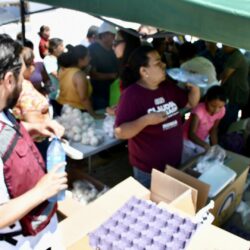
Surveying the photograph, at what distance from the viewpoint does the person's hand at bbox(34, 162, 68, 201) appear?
4.74ft

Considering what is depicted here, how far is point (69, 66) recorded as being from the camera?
3.55 metres

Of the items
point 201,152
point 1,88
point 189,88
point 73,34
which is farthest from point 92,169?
point 73,34

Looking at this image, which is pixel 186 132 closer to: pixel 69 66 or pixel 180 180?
pixel 180 180

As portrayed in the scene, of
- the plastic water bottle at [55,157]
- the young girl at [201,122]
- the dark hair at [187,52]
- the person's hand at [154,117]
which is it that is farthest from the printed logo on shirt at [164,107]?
the dark hair at [187,52]

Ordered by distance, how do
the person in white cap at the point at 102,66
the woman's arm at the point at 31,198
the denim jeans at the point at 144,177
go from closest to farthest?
the woman's arm at the point at 31,198, the denim jeans at the point at 144,177, the person in white cap at the point at 102,66

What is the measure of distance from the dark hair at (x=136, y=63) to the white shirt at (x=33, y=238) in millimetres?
1112

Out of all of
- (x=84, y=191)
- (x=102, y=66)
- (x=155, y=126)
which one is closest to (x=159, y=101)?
(x=155, y=126)

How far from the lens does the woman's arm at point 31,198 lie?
4.46ft

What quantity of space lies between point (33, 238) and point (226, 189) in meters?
1.45

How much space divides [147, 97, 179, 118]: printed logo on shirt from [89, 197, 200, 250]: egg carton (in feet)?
2.23

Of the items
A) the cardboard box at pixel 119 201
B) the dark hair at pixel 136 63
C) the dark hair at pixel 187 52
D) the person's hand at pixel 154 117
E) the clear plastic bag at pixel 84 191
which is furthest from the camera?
the dark hair at pixel 187 52

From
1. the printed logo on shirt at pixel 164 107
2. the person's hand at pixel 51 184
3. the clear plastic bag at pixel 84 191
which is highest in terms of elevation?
the person's hand at pixel 51 184

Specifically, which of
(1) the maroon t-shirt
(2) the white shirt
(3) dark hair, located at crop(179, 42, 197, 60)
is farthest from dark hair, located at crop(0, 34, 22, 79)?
(3) dark hair, located at crop(179, 42, 197, 60)

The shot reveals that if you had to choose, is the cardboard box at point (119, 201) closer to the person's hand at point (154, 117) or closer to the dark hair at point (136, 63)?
the person's hand at point (154, 117)
